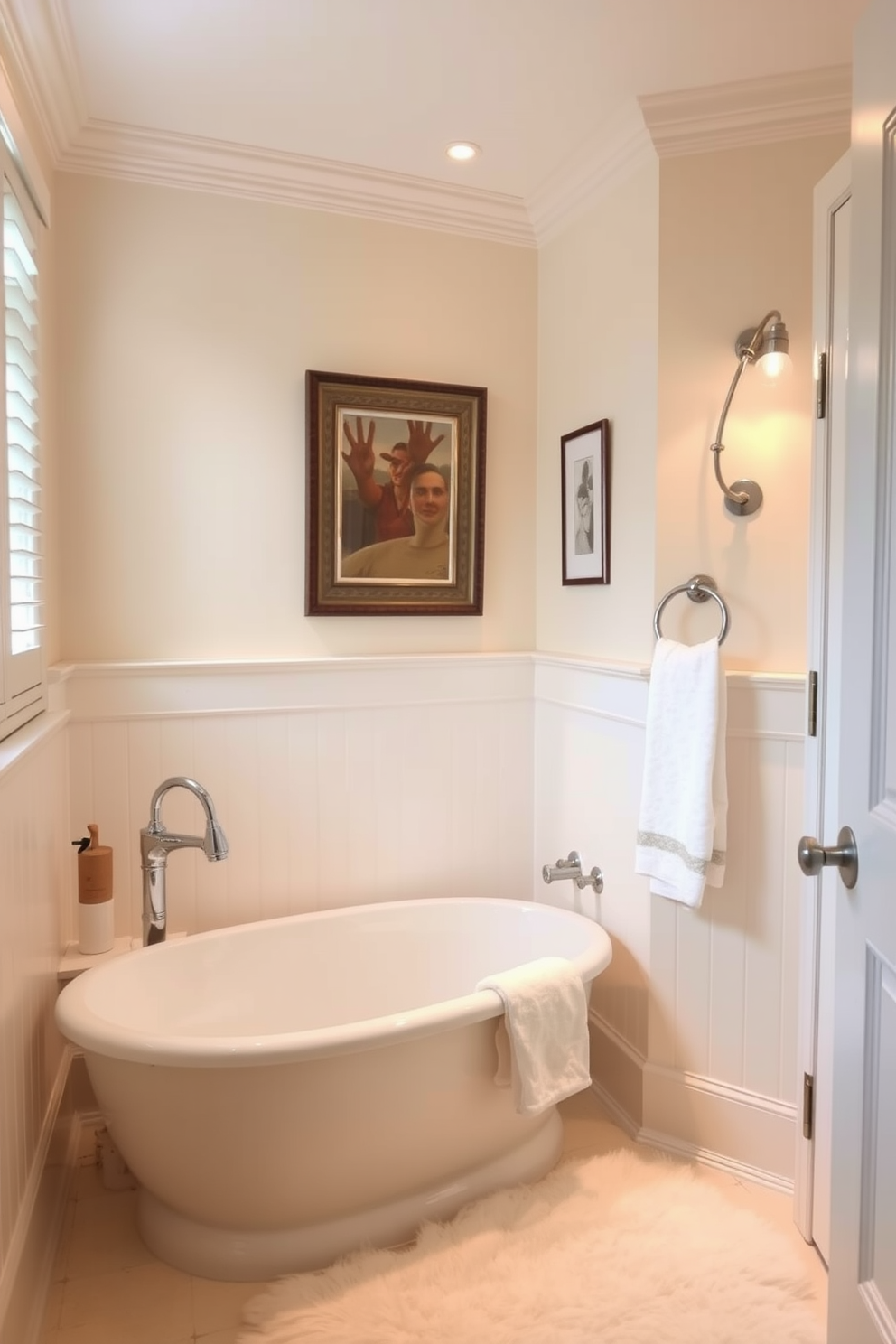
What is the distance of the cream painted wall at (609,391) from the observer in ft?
7.07


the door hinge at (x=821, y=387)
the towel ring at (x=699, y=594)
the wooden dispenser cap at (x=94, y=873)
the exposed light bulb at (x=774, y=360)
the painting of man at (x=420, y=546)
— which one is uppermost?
the exposed light bulb at (x=774, y=360)

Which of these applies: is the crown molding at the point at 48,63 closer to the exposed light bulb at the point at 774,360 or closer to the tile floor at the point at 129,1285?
the exposed light bulb at the point at 774,360

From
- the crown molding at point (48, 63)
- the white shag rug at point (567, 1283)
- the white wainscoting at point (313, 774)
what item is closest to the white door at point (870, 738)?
the white shag rug at point (567, 1283)

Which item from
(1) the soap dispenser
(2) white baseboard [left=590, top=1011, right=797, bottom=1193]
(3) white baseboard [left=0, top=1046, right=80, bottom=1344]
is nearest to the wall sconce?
(2) white baseboard [left=590, top=1011, right=797, bottom=1193]

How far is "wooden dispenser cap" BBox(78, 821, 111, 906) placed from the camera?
2.12 metres

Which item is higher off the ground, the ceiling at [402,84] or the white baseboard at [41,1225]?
the ceiling at [402,84]

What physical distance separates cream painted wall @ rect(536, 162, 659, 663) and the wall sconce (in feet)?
0.58

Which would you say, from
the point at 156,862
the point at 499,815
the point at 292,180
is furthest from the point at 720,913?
the point at 292,180

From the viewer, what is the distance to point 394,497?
255 cm

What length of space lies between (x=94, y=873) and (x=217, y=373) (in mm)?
1354

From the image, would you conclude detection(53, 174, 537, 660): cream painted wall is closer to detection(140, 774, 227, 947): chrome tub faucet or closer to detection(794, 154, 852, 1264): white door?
detection(140, 774, 227, 947): chrome tub faucet

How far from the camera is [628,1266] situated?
1.75 meters

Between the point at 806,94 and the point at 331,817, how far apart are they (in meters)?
2.15

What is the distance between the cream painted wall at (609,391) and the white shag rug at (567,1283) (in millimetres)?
1281
